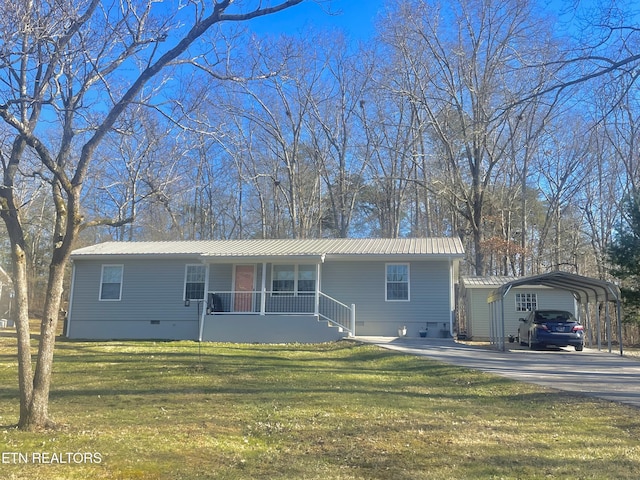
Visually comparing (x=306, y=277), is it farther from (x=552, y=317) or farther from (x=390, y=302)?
(x=552, y=317)

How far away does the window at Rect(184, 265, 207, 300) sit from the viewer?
19.3 m

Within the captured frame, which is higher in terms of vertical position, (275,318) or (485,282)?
(485,282)

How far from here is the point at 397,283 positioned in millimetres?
18219

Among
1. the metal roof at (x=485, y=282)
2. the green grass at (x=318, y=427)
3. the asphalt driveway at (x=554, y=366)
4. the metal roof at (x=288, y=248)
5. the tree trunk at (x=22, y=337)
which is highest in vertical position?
the metal roof at (x=288, y=248)

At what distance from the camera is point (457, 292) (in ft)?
93.5

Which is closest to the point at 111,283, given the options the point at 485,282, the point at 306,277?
the point at 306,277

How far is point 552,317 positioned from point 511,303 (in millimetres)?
5635

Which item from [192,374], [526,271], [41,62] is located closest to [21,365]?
[41,62]

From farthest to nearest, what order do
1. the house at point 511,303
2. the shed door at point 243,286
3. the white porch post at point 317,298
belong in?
the house at point 511,303 < the shed door at point 243,286 < the white porch post at point 317,298

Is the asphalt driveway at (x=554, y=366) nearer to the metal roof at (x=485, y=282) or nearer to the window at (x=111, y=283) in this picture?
the metal roof at (x=485, y=282)

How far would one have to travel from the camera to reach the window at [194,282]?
19.3m

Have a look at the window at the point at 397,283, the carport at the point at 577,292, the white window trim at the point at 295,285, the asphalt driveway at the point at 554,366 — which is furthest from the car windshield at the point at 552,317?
the white window trim at the point at 295,285

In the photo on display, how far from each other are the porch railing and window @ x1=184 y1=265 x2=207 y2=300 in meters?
0.78

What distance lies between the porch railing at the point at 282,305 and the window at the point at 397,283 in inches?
57.7
